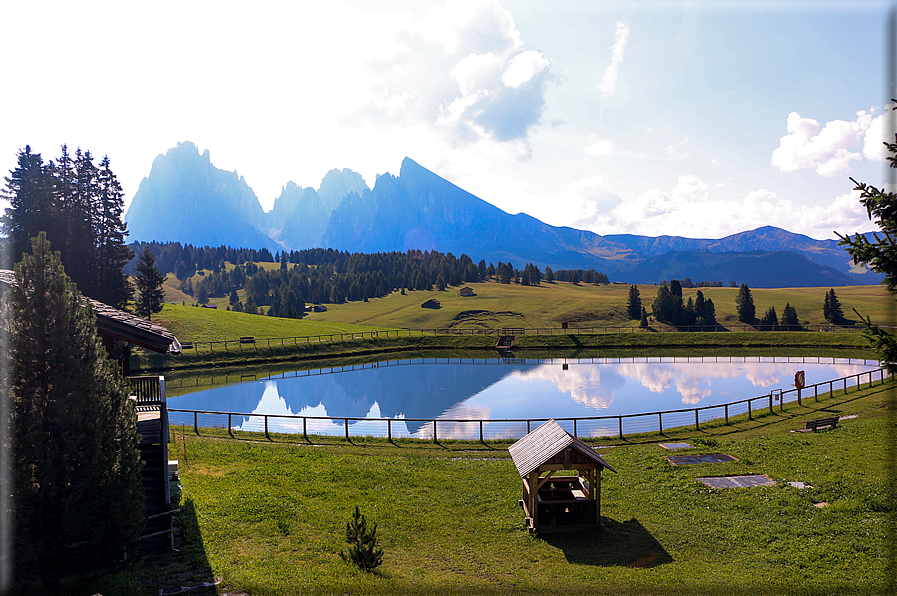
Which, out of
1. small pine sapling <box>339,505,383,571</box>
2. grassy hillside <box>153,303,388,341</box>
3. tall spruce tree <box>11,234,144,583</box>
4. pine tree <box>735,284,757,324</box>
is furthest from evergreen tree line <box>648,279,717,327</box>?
tall spruce tree <box>11,234,144,583</box>

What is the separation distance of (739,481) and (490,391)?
89.3 feet

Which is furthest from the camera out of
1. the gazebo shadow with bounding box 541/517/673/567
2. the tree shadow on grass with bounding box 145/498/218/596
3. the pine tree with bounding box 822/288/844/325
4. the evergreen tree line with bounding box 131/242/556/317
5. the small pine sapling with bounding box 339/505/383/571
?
the evergreen tree line with bounding box 131/242/556/317

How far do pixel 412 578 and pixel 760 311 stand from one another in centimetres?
11986

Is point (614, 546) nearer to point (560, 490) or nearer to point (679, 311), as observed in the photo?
point (560, 490)

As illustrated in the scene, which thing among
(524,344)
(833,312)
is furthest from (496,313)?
(833,312)

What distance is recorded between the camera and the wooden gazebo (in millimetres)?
12906

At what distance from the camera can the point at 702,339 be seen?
242 feet

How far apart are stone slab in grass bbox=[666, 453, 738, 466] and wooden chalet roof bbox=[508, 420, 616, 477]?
23.6 feet

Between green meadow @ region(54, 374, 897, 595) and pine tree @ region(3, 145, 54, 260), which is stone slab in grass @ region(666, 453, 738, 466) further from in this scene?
pine tree @ region(3, 145, 54, 260)

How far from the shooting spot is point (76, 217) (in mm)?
56531

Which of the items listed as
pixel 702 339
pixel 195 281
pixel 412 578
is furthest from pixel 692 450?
pixel 195 281

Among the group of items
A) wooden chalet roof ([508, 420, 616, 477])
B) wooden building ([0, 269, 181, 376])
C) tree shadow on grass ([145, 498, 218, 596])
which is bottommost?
tree shadow on grass ([145, 498, 218, 596])

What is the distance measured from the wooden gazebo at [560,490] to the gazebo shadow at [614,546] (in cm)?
33

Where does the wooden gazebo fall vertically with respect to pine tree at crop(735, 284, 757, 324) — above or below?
below
